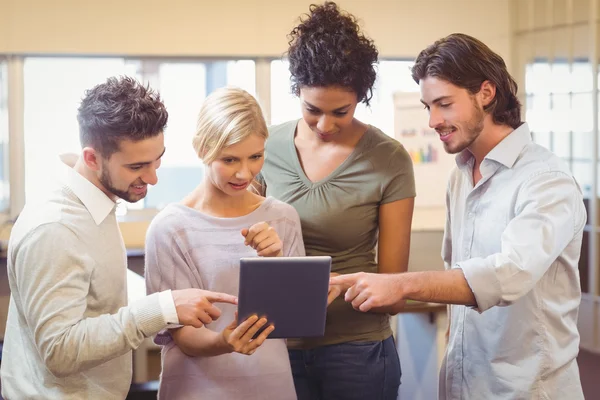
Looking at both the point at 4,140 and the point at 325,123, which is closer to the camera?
the point at 325,123

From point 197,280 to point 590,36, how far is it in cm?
440

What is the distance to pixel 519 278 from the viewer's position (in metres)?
1.70

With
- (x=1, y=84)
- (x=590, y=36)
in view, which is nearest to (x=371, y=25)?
(x=590, y=36)

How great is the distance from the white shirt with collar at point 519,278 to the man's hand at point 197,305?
0.55m

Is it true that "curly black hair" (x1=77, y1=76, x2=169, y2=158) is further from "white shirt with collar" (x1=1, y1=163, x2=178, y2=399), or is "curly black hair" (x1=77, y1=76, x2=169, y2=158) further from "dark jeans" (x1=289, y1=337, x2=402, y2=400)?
"dark jeans" (x1=289, y1=337, x2=402, y2=400)

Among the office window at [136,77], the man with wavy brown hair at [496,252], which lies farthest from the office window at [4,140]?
the man with wavy brown hair at [496,252]

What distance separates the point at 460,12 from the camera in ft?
20.2

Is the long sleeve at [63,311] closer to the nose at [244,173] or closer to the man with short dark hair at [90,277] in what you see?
the man with short dark hair at [90,277]

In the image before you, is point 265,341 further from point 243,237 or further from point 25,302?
point 25,302

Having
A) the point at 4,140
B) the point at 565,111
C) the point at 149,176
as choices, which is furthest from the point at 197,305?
the point at 565,111

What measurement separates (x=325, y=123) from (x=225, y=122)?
285 millimetres

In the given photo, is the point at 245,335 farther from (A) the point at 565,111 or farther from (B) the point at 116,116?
(A) the point at 565,111

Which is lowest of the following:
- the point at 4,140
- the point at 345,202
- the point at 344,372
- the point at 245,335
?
the point at 344,372

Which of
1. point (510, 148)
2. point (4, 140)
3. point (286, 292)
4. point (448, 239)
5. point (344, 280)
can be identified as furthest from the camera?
point (4, 140)
